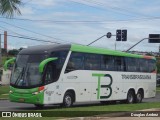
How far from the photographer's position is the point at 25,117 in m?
16.1

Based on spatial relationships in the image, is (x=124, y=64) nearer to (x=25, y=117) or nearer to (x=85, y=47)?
(x=85, y=47)

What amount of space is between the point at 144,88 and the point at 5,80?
38888 mm

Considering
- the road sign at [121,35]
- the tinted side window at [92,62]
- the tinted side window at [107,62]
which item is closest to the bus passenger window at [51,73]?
the tinted side window at [92,62]

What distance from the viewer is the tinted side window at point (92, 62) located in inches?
990

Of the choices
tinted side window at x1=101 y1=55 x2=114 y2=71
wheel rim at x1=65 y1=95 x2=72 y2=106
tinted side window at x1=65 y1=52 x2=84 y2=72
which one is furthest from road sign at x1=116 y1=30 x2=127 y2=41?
wheel rim at x1=65 y1=95 x2=72 y2=106

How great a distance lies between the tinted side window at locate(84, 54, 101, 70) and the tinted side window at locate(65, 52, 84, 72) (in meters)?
0.42

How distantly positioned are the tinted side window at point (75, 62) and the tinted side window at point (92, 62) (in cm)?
42

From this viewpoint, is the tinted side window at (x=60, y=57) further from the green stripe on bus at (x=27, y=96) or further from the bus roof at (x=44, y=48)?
the green stripe on bus at (x=27, y=96)

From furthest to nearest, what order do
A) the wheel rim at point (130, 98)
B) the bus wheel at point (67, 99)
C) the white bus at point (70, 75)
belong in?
the wheel rim at point (130, 98) → the bus wheel at point (67, 99) → the white bus at point (70, 75)

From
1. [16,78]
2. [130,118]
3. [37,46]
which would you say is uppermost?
[37,46]

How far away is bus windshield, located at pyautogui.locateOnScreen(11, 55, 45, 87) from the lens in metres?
22.5

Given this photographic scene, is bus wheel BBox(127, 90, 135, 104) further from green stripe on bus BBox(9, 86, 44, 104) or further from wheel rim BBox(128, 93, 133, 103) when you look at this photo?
green stripe on bus BBox(9, 86, 44, 104)

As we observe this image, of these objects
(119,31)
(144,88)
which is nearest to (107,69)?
(144,88)

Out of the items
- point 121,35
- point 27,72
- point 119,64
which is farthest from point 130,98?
point 121,35
